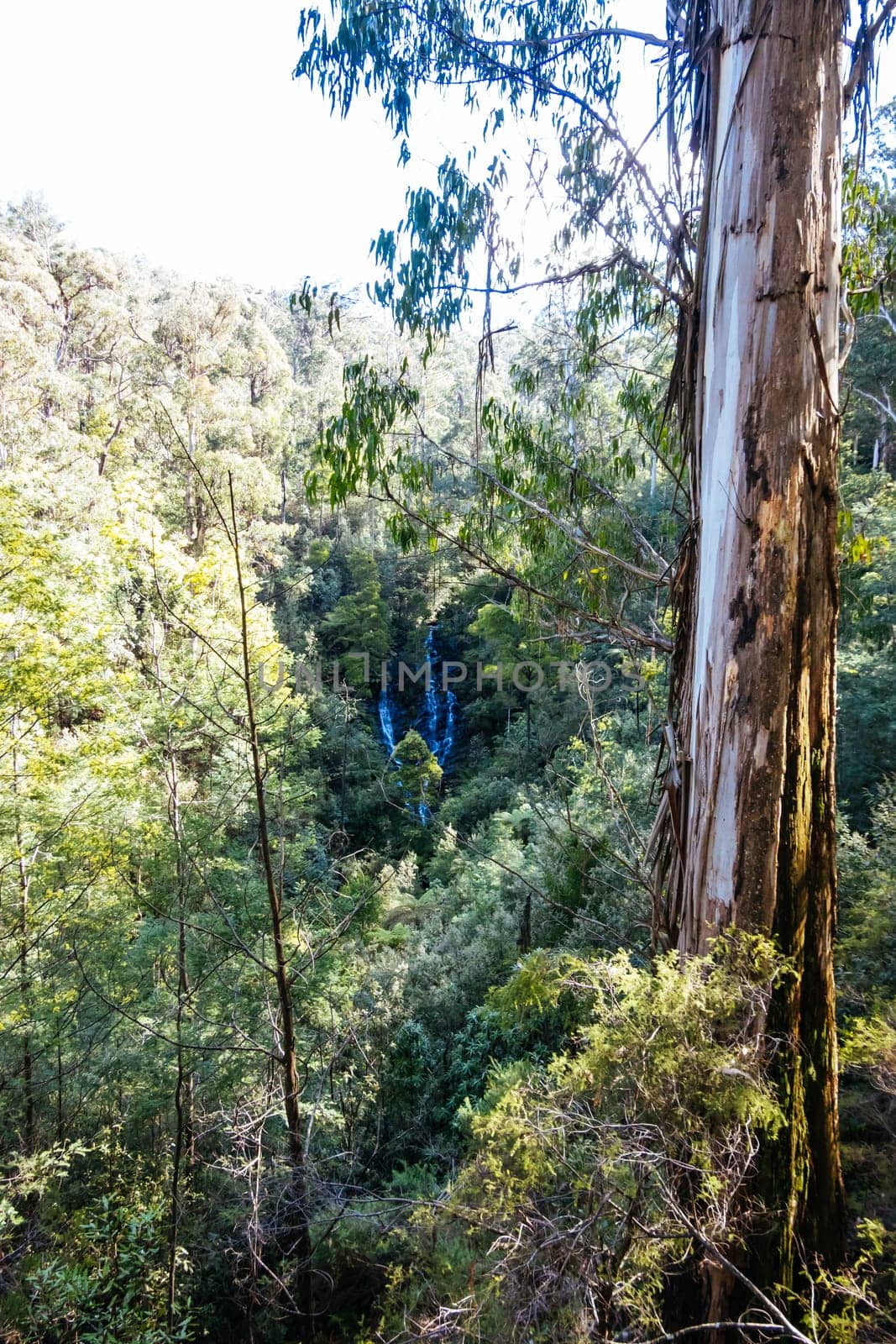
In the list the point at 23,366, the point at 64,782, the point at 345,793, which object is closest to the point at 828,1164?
the point at 64,782

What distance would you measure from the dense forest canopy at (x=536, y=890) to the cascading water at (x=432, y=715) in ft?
31.8

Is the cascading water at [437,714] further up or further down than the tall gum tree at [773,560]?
further down

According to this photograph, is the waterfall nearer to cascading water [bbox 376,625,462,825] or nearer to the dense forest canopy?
cascading water [bbox 376,625,462,825]

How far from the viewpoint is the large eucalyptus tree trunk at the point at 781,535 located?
68.5 inches

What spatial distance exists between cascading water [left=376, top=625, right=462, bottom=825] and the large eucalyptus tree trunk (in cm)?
1670

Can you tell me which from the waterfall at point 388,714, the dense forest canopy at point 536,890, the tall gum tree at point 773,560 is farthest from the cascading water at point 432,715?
the tall gum tree at point 773,560

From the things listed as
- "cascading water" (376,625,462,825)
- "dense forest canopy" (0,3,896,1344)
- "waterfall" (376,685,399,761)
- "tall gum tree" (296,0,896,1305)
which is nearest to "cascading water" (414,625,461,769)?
"cascading water" (376,625,462,825)

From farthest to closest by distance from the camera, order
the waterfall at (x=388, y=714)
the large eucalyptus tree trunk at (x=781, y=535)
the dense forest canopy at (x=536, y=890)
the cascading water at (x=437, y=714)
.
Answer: the waterfall at (x=388, y=714), the cascading water at (x=437, y=714), the large eucalyptus tree trunk at (x=781, y=535), the dense forest canopy at (x=536, y=890)

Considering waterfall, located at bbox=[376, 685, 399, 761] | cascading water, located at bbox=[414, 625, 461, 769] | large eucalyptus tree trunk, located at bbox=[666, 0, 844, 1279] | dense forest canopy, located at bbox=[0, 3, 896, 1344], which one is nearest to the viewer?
dense forest canopy, located at bbox=[0, 3, 896, 1344]

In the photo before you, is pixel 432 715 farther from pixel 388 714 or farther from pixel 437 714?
pixel 388 714

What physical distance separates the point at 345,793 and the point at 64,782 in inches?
334

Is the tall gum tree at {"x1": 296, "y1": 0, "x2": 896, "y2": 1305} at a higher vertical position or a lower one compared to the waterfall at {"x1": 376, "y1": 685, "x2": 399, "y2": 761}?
higher

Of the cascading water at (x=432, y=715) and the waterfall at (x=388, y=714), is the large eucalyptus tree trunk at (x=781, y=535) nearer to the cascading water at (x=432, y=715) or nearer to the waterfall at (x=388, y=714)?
the cascading water at (x=432, y=715)

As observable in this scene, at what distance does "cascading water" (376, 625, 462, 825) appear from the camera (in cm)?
1905
